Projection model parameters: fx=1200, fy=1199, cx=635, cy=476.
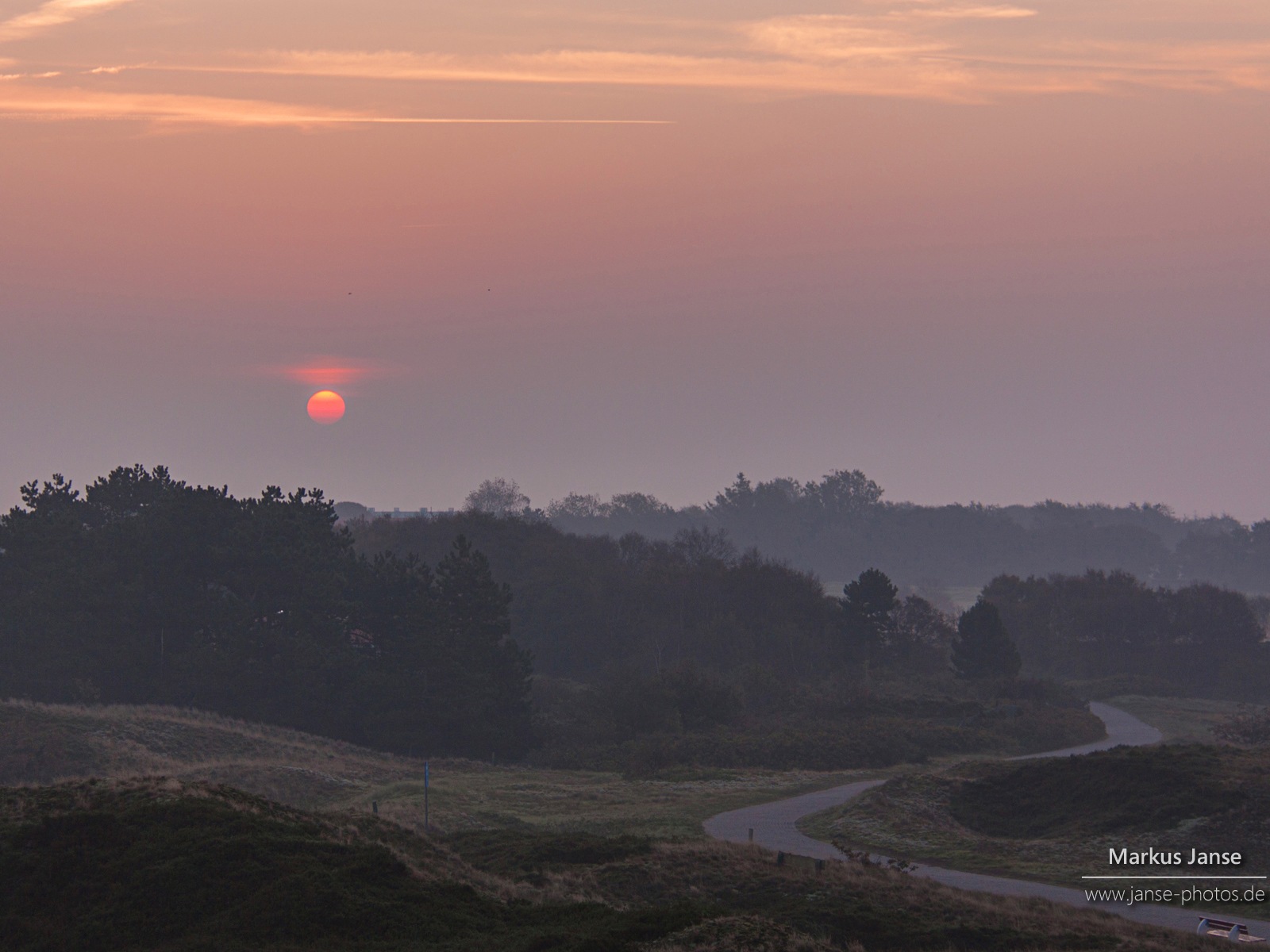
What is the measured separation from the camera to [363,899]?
20.0 meters

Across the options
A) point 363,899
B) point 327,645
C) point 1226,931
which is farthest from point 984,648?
point 363,899

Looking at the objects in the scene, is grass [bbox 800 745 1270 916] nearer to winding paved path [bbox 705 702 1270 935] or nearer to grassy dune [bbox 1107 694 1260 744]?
winding paved path [bbox 705 702 1270 935]

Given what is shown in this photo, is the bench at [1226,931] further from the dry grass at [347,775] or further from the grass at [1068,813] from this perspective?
the dry grass at [347,775]

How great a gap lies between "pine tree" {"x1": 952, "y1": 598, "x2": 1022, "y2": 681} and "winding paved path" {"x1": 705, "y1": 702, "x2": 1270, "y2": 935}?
34697 mm

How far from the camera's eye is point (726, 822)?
3712 cm

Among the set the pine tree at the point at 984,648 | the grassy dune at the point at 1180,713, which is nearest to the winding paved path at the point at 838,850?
the grassy dune at the point at 1180,713

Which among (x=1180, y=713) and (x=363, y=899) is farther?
(x=1180, y=713)

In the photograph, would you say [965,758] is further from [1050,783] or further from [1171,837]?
[1171,837]

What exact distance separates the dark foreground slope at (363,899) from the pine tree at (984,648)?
58.3 metres

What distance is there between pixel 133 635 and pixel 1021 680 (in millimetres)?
54691

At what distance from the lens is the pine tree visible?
267ft

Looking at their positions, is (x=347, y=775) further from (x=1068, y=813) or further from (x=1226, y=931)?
(x=1226, y=931)

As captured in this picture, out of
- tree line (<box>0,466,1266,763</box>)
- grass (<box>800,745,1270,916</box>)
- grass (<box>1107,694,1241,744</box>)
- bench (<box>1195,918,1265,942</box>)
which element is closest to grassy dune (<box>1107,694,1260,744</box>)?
grass (<box>1107,694,1241,744</box>)

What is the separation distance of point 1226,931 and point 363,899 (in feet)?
48.7
